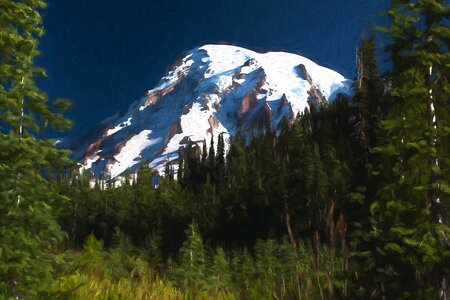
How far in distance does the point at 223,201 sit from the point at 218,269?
6155cm

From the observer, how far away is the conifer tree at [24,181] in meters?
5.46

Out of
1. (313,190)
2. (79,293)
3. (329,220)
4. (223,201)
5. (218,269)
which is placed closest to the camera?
(329,220)

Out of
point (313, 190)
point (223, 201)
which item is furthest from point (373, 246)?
point (223, 201)

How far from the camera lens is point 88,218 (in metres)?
77.6

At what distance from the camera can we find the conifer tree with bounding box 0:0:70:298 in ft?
17.9

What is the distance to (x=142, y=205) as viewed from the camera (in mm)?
74875

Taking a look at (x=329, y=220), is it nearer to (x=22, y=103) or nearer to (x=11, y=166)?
(x=11, y=166)

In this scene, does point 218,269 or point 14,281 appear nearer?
point 14,281

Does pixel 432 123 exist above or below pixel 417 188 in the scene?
above

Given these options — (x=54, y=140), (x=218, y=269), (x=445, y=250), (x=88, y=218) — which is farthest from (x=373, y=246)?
(x=88, y=218)

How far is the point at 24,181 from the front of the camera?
555 centimetres

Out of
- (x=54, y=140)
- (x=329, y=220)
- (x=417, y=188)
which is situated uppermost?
(x=54, y=140)

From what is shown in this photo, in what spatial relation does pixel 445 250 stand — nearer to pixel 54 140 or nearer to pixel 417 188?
pixel 417 188

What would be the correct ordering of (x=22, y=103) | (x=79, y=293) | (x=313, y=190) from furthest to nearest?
(x=313, y=190), (x=79, y=293), (x=22, y=103)
